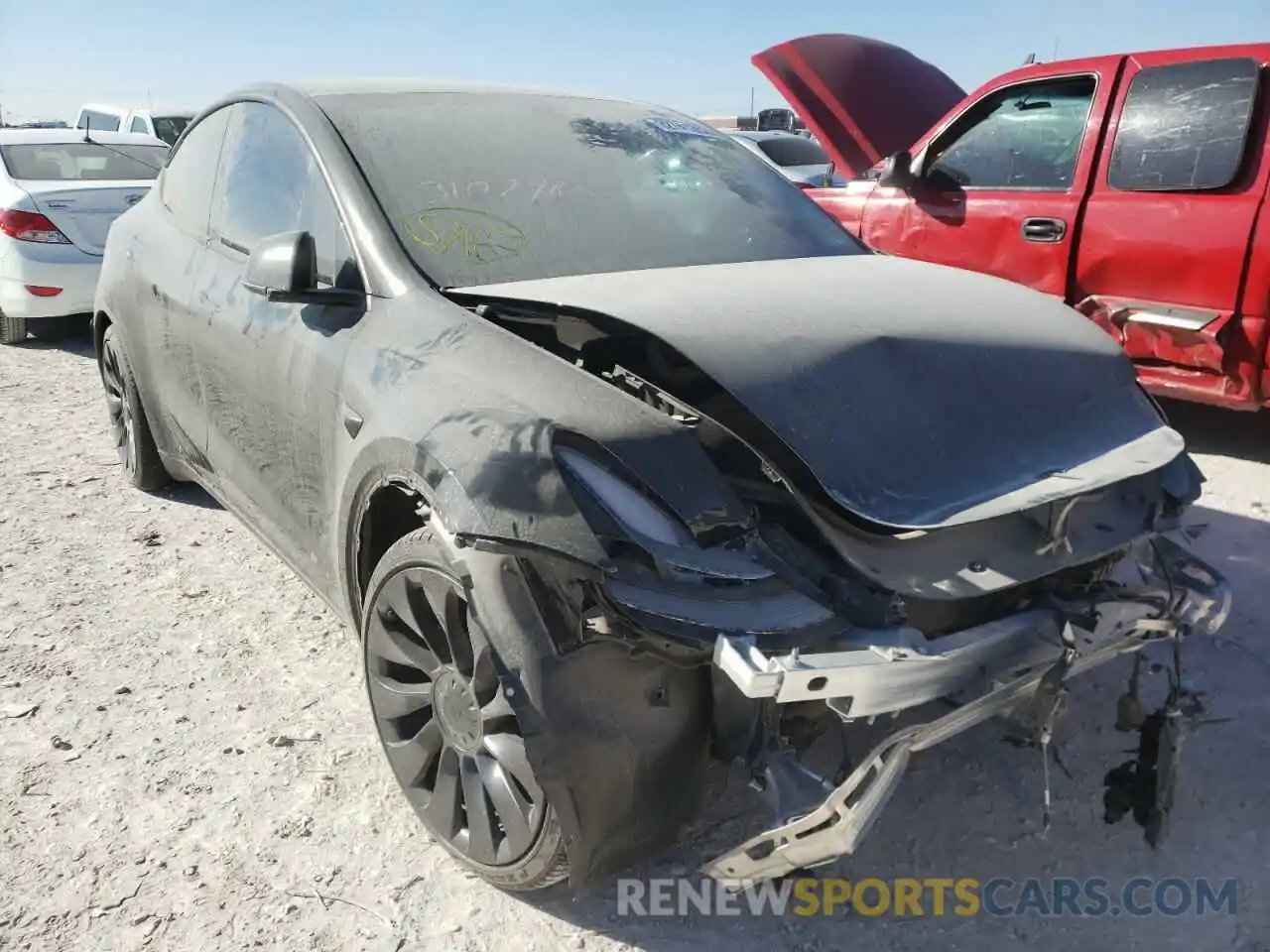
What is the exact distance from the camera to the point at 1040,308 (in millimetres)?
2729

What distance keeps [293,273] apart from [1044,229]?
389 centimetres

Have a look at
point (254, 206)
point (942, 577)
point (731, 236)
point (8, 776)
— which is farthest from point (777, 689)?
point (254, 206)

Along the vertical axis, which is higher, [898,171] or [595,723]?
[898,171]

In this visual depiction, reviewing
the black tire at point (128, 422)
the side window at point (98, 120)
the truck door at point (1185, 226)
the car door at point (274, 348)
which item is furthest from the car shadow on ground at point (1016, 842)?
the side window at point (98, 120)

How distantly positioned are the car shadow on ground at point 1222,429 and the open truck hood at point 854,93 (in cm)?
223

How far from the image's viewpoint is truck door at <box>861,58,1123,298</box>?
4934 mm

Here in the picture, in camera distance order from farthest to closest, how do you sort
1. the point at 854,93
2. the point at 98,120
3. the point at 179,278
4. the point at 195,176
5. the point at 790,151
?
the point at 98,120
the point at 790,151
the point at 854,93
the point at 195,176
the point at 179,278

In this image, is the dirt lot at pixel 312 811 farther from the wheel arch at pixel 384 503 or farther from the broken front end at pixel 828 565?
the wheel arch at pixel 384 503

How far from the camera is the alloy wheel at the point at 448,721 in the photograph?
199 cm

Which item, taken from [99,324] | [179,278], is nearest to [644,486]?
[179,278]

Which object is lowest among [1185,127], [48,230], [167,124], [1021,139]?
[48,230]

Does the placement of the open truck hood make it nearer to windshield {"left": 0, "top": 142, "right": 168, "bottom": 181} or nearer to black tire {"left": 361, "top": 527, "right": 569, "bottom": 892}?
black tire {"left": 361, "top": 527, "right": 569, "bottom": 892}

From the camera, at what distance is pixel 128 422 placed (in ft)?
14.1

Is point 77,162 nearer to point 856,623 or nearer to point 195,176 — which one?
point 195,176
